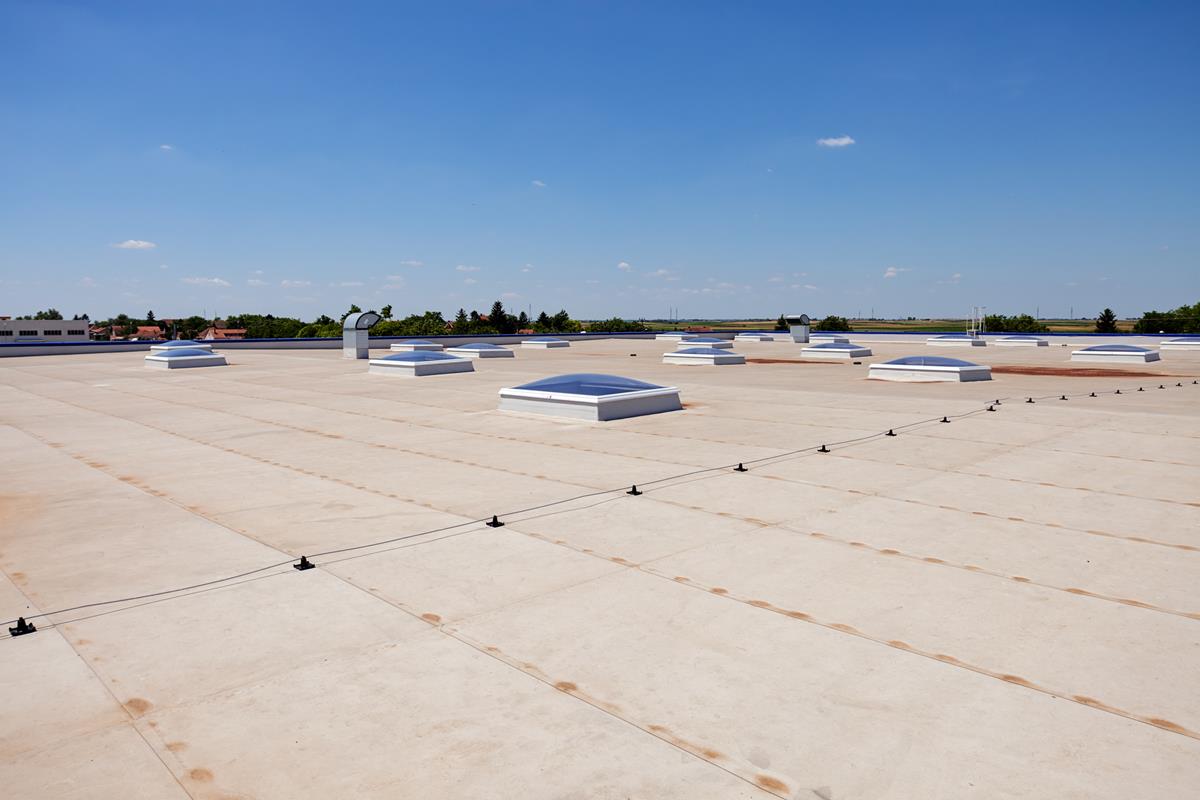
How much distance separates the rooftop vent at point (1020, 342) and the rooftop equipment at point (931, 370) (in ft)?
106

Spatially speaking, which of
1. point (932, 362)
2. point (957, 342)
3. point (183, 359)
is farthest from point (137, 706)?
point (957, 342)

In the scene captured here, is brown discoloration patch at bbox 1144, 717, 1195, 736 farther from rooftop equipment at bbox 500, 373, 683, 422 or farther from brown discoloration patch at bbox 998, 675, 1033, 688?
rooftop equipment at bbox 500, 373, 683, 422

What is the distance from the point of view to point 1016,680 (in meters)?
5.10

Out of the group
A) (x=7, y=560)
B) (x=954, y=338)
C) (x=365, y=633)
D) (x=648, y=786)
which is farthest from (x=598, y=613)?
(x=954, y=338)

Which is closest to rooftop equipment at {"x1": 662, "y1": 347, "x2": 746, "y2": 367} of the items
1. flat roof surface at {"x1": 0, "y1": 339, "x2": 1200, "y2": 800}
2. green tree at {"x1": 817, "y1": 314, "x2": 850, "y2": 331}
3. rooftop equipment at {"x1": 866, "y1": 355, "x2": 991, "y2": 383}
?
rooftop equipment at {"x1": 866, "y1": 355, "x2": 991, "y2": 383}

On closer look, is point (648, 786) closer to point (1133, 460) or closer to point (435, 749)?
point (435, 749)

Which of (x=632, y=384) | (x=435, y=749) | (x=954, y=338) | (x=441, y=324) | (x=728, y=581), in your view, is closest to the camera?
Answer: (x=435, y=749)

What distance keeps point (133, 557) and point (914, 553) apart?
804 centimetres

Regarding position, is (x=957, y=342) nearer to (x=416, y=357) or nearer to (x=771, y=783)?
(x=416, y=357)

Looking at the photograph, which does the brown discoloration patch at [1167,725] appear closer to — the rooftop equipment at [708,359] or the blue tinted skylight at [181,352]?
the rooftop equipment at [708,359]

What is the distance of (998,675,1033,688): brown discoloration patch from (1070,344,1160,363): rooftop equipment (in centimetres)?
3814

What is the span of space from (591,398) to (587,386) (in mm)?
1260

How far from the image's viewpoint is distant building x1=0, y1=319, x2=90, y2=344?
411 feet

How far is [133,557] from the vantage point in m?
7.83
